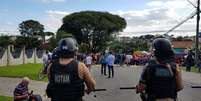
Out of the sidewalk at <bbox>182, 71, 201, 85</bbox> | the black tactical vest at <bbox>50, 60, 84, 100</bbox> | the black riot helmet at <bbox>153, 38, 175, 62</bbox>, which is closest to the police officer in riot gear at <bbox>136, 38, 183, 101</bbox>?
the black riot helmet at <bbox>153, 38, 175, 62</bbox>

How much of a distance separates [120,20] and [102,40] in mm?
9958

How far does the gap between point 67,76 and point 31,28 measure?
442 feet

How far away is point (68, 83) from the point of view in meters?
6.50

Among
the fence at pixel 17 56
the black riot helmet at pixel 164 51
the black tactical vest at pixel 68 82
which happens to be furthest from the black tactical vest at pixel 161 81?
the fence at pixel 17 56

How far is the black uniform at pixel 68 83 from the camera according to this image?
21.3ft

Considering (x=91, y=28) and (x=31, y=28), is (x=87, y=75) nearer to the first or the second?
(x=91, y=28)

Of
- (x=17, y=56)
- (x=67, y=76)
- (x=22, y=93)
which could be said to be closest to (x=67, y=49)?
(x=67, y=76)

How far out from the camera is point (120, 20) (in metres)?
116

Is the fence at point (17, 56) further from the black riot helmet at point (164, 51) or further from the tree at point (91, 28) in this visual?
the black riot helmet at point (164, 51)

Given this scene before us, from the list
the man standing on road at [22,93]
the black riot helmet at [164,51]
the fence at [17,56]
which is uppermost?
the black riot helmet at [164,51]

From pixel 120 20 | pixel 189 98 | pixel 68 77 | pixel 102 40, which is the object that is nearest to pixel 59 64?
pixel 68 77

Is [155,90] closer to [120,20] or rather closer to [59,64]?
[59,64]

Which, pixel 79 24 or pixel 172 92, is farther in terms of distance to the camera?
pixel 79 24

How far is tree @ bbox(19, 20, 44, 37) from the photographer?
455 ft
